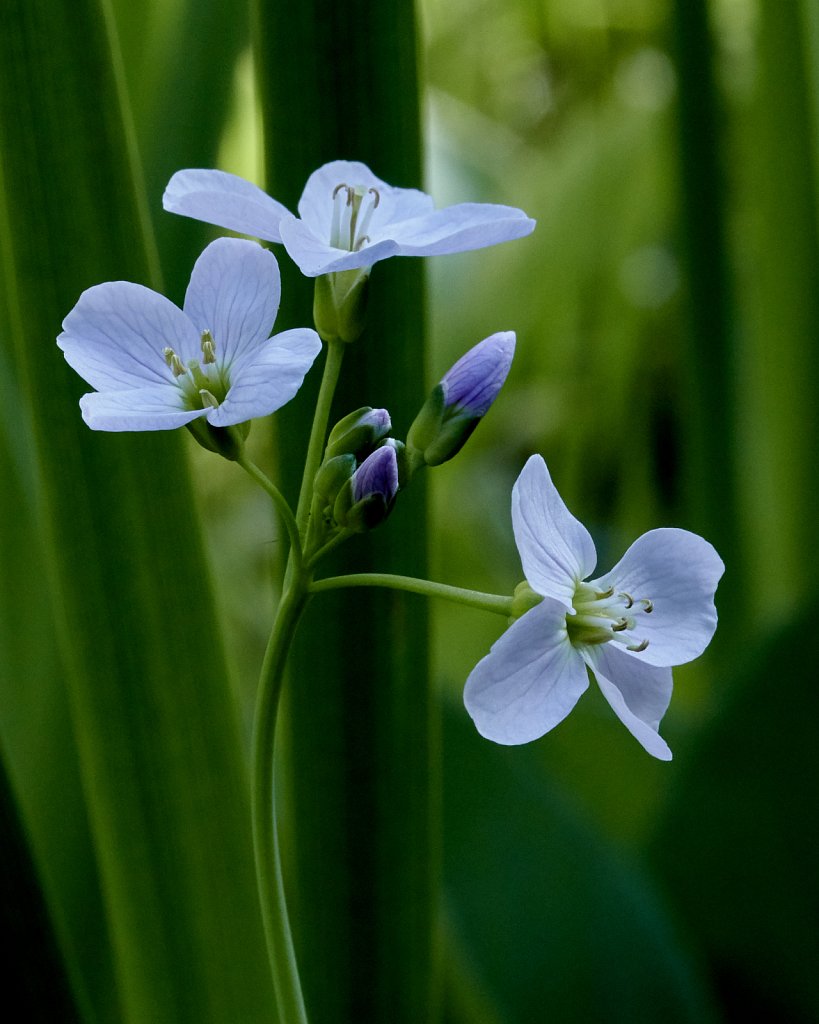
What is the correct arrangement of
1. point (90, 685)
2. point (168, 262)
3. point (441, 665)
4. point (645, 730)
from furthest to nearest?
point (441, 665) → point (168, 262) → point (90, 685) → point (645, 730)

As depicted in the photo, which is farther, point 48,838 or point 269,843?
point 48,838

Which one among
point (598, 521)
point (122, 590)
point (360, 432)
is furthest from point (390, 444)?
point (598, 521)

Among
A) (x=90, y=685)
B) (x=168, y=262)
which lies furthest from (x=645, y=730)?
(x=168, y=262)

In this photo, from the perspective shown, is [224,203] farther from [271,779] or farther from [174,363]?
[271,779]

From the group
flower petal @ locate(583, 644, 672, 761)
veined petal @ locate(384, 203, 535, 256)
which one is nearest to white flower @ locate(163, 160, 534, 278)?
veined petal @ locate(384, 203, 535, 256)

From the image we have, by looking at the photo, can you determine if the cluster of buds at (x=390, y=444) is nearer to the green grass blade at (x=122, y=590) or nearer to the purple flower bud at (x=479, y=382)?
the purple flower bud at (x=479, y=382)

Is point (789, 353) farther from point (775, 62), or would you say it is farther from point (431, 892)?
point (431, 892)

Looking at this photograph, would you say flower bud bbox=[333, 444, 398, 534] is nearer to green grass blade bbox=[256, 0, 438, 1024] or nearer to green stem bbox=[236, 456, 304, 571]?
green stem bbox=[236, 456, 304, 571]
